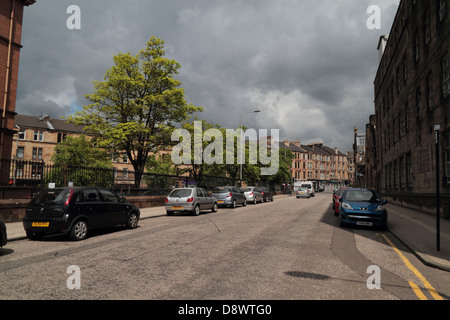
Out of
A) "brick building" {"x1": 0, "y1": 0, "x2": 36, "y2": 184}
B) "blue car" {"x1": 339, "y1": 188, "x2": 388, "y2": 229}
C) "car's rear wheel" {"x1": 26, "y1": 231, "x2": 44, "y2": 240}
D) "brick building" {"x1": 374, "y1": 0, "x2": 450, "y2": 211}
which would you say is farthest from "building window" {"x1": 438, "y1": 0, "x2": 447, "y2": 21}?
"brick building" {"x1": 0, "y1": 0, "x2": 36, "y2": 184}

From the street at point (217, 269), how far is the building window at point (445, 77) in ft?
34.0

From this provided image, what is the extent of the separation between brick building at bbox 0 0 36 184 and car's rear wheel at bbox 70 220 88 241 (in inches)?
603

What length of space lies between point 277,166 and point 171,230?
Answer: 46.5 metres

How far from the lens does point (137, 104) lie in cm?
2700

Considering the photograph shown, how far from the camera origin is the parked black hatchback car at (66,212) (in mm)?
8523

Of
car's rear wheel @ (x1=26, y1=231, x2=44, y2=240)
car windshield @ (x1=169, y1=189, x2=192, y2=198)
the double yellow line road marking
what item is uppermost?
car windshield @ (x1=169, y1=189, x2=192, y2=198)

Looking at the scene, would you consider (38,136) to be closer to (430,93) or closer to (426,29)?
(426,29)

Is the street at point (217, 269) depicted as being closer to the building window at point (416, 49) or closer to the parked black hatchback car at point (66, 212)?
the parked black hatchback car at point (66, 212)

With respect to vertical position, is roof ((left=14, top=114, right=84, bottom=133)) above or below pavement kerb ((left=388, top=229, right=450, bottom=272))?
above

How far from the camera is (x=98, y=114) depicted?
2680 centimetres

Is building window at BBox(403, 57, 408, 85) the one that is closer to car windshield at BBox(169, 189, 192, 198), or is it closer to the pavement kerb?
car windshield at BBox(169, 189, 192, 198)

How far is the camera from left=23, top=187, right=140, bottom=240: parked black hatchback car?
8523mm
